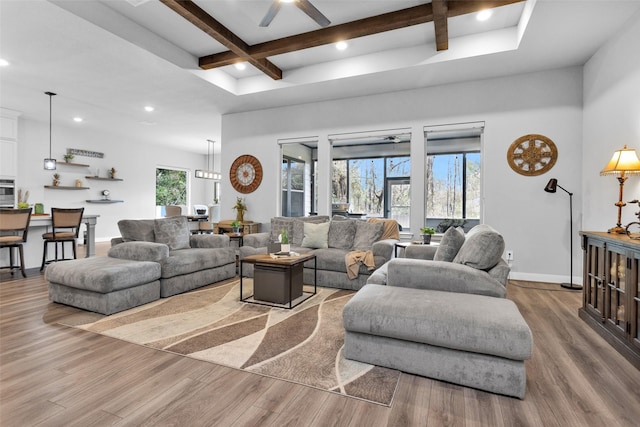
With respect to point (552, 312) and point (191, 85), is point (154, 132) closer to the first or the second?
point (191, 85)

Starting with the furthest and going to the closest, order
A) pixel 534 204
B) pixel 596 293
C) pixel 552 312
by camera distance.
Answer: pixel 534 204
pixel 552 312
pixel 596 293

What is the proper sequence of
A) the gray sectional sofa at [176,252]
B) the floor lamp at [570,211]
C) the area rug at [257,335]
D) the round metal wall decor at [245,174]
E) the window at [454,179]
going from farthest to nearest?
the window at [454,179] < the round metal wall decor at [245,174] < the floor lamp at [570,211] < the gray sectional sofa at [176,252] < the area rug at [257,335]

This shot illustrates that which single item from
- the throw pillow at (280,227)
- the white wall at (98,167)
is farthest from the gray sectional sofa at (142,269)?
the white wall at (98,167)

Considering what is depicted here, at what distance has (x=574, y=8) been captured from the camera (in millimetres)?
3051

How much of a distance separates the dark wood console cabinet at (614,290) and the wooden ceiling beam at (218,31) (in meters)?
4.32

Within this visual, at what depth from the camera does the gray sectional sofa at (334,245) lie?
4074 mm

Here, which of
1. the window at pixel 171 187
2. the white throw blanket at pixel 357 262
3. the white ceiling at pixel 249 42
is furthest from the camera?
the window at pixel 171 187

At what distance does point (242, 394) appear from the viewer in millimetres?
1826

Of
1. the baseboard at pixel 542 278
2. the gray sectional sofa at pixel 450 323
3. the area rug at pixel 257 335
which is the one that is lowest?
the area rug at pixel 257 335

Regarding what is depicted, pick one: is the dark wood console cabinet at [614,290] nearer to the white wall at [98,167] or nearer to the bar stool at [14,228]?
the bar stool at [14,228]

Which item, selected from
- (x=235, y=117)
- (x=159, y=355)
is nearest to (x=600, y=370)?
(x=159, y=355)

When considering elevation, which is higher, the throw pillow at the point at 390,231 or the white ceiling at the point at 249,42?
the white ceiling at the point at 249,42

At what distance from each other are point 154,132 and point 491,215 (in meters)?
8.11

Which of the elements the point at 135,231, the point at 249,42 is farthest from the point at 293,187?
the point at 135,231
